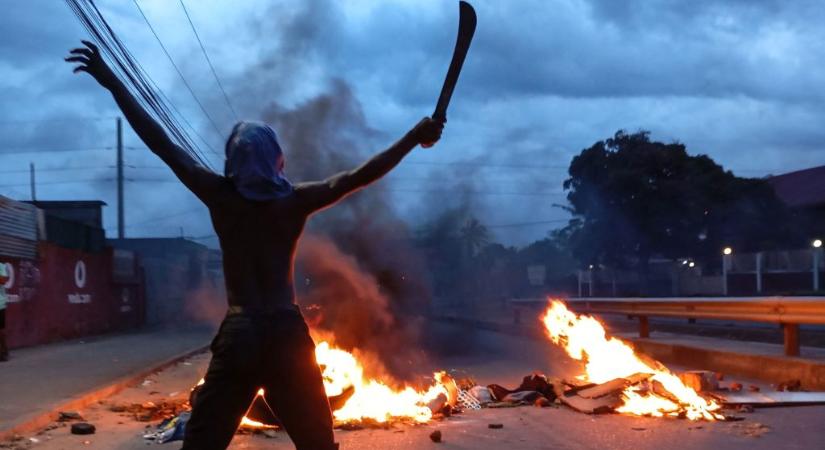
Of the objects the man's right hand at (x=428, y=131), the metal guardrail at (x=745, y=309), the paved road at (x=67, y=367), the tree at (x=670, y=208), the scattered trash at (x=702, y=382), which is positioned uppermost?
the tree at (x=670, y=208)

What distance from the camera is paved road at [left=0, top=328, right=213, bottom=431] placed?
998 cm

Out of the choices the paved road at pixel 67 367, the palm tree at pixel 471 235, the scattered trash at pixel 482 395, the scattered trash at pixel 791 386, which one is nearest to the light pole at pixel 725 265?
the palm tree at pixel 471 235

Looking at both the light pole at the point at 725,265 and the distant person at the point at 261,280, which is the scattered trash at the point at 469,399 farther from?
the light pole at the point at 725,265

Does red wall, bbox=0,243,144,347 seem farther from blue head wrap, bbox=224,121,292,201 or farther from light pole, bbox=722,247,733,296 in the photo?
light pole, bbox=722,247,733,296

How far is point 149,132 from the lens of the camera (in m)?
3.31

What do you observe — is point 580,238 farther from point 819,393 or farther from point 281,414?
point 281,414

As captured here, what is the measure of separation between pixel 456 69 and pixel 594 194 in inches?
1567

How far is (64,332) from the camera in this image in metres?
23.1

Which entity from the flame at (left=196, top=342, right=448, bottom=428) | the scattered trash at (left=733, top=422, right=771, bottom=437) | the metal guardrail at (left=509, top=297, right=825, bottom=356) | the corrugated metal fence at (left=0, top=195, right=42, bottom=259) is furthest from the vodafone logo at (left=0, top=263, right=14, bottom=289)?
the scattered trash at (left=733, top=422, right=771, bottom=437)

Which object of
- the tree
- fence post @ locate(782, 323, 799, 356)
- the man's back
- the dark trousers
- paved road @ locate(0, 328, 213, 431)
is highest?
the tree

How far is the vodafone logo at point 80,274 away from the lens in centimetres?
2486

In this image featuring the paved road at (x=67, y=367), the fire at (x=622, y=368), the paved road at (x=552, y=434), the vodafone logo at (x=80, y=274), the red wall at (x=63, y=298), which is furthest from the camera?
the vodafone logo at (x=80, y=274)

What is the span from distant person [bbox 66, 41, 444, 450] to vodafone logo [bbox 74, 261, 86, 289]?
75.7ft

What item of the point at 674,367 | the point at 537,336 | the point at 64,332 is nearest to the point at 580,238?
the point at 537,336
